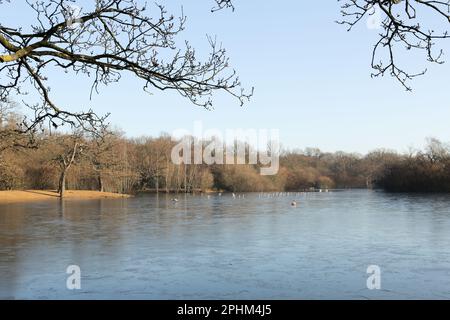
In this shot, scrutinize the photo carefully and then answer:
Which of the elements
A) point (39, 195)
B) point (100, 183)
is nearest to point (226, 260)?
point (39, 195)

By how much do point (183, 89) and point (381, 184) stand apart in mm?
57053

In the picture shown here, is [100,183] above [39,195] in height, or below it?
above

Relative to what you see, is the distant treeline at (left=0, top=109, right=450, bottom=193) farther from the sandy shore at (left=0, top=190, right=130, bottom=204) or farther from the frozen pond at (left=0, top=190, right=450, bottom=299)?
the frozen pond at (left=0, top=190, right=450, bottom=299)

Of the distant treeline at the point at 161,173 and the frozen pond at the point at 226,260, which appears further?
the distant treeline at the point at 161,173

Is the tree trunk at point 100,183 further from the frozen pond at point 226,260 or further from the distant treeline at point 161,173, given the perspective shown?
the frozen pond at point 226,260

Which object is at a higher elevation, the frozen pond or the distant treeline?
the distant treeline

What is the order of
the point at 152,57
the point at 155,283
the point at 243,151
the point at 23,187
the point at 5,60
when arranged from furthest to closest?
the point at 243,151, the point at 23,187, the point at 155,283, the point at 152,57, the point at 5,60

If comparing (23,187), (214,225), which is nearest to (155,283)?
(214,225)

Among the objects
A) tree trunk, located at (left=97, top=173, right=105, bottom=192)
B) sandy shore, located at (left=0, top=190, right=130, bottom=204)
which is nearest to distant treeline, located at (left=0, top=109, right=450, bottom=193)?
tree trunk, located at (left=97, top=173, right=105, bottom=192)

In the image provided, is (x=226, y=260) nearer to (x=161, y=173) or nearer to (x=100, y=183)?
(x=100, y=183)

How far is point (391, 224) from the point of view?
15945mm

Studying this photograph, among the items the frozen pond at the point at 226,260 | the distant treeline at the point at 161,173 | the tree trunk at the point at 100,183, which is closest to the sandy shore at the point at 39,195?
the distant treeline at the point at 161,173

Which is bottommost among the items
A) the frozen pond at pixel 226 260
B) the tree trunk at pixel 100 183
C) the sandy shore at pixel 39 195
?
the frozen pond at pixel 226 260
